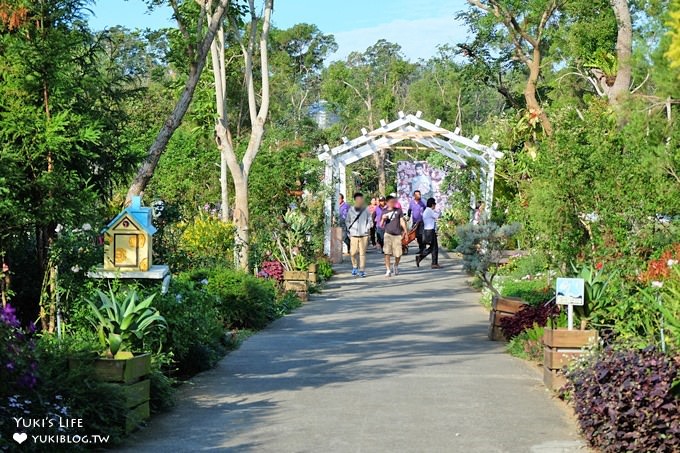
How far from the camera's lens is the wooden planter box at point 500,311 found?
13.3m

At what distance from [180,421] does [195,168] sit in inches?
990

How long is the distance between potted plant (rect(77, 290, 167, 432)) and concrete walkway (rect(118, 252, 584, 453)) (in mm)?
224

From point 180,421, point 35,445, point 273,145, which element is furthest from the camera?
point 273,145

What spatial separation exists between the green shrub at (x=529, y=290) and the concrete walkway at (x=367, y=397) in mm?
758

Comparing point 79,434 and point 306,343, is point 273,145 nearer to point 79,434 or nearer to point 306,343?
point 306,343

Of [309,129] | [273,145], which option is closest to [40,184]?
[273,145]

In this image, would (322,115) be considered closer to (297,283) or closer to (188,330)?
(297,283)

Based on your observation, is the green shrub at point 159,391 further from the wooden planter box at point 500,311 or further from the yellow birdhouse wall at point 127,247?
the wooden planter box at point 500,311

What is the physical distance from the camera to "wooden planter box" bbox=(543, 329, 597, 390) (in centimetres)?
942

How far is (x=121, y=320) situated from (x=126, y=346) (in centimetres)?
21

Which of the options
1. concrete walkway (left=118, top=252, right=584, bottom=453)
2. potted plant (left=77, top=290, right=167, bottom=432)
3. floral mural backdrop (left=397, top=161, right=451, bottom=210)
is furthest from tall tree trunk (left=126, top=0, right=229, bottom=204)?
floral mural backdrop (left=397, top=161, right=451, bottom=210)

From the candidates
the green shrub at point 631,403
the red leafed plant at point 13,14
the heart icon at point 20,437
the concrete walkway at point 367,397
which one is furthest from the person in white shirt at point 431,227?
the heart icon at point 20,437

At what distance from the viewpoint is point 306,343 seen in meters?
13.2

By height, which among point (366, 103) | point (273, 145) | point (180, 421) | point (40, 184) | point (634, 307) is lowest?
point (180, 421)
